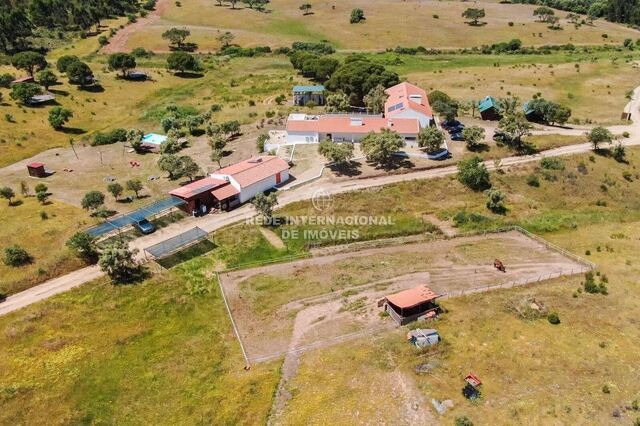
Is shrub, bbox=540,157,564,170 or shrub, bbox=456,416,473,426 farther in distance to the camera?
shrub, bbox=540,157,564,170

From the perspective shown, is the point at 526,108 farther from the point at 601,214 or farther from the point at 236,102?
the point at 236,102

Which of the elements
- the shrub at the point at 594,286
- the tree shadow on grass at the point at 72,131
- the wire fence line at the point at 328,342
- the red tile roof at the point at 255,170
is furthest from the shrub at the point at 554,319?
the tree shadow on grass at the point at 72,131

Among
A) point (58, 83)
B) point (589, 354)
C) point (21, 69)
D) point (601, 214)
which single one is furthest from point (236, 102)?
point (589, 354)

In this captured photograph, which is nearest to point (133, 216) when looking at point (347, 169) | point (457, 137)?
point (347, 169)

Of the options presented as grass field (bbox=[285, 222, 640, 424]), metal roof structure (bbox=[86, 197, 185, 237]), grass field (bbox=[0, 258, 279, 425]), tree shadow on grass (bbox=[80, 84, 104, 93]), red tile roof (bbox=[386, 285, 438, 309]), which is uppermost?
tree shadow on grass (bbox=[80, 84, 104, 93])

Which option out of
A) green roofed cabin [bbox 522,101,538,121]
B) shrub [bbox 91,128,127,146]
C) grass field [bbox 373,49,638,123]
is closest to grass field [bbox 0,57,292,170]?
shrub [bbox 91,128,127,146]

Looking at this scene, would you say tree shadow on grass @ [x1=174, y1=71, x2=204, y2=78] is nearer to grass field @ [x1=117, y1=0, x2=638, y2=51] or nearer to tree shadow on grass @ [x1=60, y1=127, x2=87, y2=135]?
grass field @ [x1=117, y1=0, x2=638, y2=51]

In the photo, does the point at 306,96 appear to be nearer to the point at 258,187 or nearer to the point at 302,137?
the point at 302,137

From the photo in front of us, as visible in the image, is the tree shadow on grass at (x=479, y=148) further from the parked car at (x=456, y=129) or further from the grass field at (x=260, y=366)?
the grass field at (x=260, y=366)
